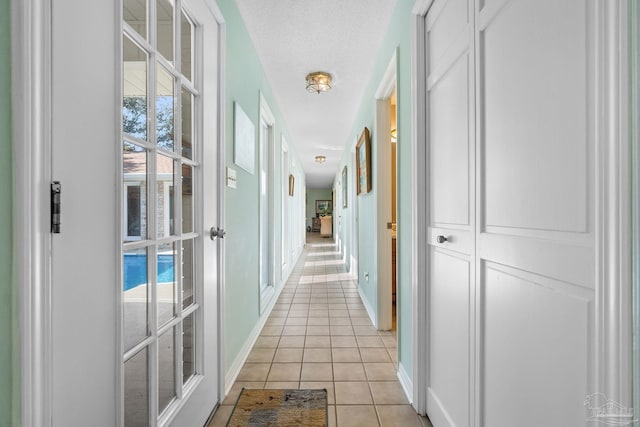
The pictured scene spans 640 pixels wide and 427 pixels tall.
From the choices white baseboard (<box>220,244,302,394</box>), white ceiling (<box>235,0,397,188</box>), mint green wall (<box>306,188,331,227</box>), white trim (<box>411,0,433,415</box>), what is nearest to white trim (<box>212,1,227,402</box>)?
white baseboard (<box>220,244,302,394</box>)

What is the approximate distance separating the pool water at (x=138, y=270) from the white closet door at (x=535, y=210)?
112cm

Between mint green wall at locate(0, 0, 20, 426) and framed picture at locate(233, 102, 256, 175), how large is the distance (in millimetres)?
1452

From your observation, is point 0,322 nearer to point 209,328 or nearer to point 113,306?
point 113,306

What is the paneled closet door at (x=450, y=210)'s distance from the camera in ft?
3.97

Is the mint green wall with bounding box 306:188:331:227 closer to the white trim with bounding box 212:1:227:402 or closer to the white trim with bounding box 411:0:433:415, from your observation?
the white trim with bounding box 212:1:227:402

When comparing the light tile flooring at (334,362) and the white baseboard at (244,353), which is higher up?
the white baseboard at (244,353)

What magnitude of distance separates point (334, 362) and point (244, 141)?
5.35ft

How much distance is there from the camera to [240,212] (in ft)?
7.25

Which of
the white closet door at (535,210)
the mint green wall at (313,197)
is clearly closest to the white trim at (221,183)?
the white closet door at (535,210)

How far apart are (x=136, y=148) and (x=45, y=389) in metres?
0.67

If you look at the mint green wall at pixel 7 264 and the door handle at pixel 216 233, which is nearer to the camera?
the mint green wall at pixel 7 264

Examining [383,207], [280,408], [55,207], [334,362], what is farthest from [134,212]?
[383,207]
